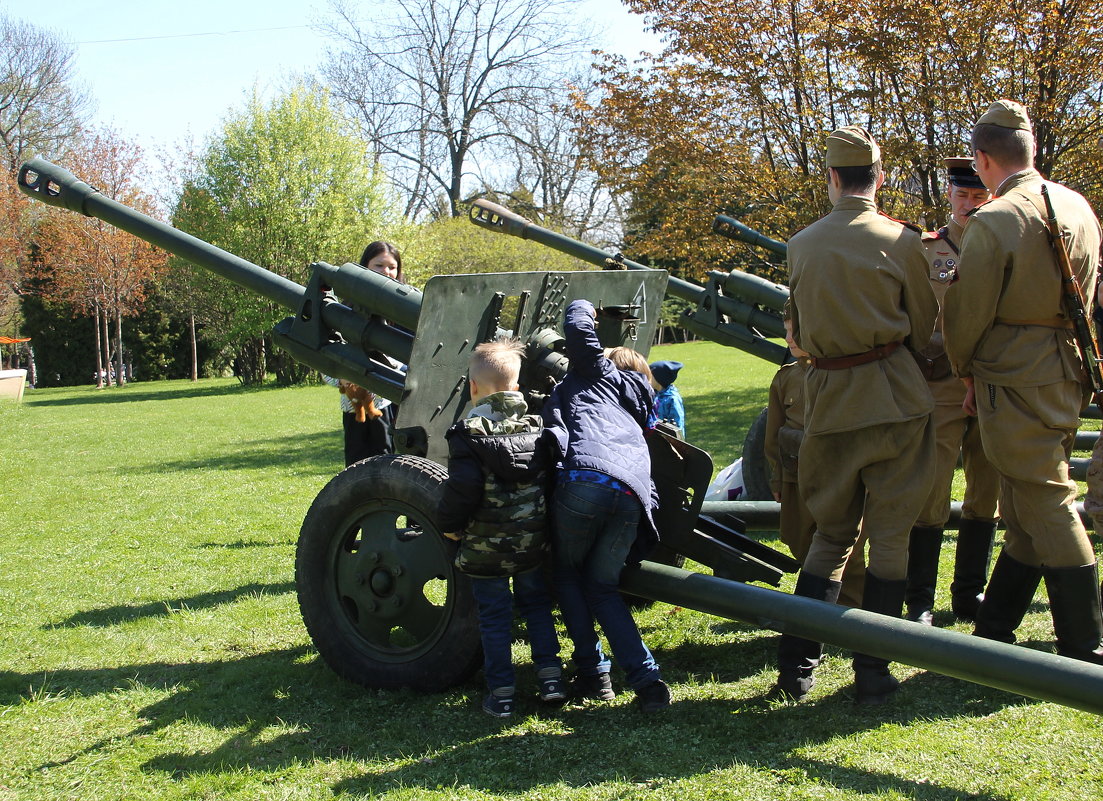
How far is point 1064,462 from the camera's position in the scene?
374 cm

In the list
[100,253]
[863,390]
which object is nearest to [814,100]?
[863,390]

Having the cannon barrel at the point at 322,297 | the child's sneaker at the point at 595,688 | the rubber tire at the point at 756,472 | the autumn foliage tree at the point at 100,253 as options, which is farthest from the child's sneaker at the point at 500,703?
the autumn foliage tree at the point at 100,253

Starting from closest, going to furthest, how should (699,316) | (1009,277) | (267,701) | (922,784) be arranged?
(922,784), (1009,277), (267,701), (699,316)

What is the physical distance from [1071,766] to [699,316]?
5.25 metres

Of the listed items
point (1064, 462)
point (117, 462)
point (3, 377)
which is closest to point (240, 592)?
point (1064, 462)

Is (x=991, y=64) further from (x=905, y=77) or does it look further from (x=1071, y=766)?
(x=1071, y=766)

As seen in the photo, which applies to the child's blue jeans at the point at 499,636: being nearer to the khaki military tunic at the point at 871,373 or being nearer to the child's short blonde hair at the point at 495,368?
the child's short blonde hair at the point at 495,368

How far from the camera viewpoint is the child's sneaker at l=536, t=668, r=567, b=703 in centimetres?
381

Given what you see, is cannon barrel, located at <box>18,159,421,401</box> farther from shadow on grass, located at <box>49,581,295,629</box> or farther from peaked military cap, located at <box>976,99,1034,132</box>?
peaked military cap, located at <box>976,99,1034,132</box>

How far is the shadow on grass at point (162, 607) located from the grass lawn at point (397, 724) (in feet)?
0.06

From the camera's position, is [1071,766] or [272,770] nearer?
[1071,766]

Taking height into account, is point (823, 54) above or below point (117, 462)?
above

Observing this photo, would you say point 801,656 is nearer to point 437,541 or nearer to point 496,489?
point 496,489

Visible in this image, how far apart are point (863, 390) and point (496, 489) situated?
4.54ft
